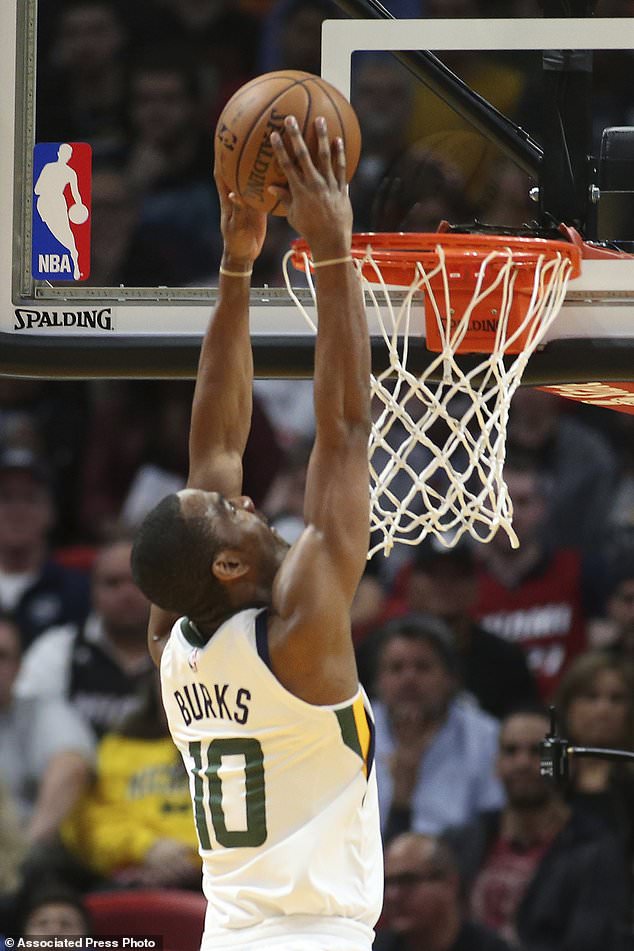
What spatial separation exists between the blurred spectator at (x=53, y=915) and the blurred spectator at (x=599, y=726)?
5.37 ft

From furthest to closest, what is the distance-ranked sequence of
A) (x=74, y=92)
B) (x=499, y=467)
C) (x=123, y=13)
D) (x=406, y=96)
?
1. (x=123, y=13)
2. (x=74, y=92)
3. (x=406, y=96)
4. (x=499, y=467)

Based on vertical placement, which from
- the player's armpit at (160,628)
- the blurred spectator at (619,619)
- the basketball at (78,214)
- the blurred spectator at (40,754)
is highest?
the basketball at (78,214)

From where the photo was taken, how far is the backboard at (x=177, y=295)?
3.23 m

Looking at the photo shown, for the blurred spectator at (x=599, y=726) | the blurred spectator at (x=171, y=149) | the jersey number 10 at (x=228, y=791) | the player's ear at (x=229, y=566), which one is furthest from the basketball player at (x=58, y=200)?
the blurred spectator at (x=599, y=726)

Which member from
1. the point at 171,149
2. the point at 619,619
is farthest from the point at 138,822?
the point at 171,149

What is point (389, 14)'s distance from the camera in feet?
11.4

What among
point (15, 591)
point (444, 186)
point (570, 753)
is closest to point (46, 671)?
point (15, 591)

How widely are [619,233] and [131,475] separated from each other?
2.62 meters

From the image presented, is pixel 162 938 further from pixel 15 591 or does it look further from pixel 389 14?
pixel 389 14

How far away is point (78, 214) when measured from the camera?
3500 mm

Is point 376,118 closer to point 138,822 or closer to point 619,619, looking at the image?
point 619,619

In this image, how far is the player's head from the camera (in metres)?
2.29

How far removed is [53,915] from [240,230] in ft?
9.33
